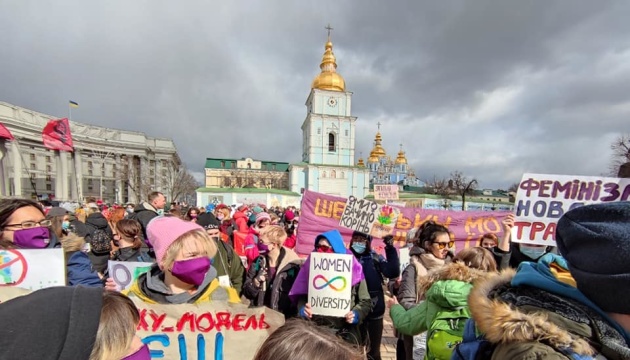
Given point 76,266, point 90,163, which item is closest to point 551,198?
point 76,266

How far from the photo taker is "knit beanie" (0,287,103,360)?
0.70 m

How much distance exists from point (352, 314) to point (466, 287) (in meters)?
1.08

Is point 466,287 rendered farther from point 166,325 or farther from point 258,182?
point 258,182

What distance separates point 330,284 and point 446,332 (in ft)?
3.16

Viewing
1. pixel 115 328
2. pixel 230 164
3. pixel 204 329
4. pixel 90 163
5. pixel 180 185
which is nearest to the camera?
pixel 115 328

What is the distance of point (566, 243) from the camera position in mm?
953

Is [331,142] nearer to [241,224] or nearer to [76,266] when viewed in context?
[241,224]

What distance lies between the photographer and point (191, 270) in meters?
2.04

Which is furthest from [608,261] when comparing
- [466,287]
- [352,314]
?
[352,314]

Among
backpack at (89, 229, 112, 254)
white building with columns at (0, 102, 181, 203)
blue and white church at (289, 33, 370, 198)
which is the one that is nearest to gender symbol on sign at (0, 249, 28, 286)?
backpack at (89, 229, 112, 254)

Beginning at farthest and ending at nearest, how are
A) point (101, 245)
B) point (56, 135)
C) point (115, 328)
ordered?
point (56, 135) → point (101, 245) → point (115, 328)

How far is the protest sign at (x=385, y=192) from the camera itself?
1079cm

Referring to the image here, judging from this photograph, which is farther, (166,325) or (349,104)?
(349,104)

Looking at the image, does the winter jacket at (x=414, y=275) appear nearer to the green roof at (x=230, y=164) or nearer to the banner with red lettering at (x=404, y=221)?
the banner with red lettering at (x=404, y=221)
